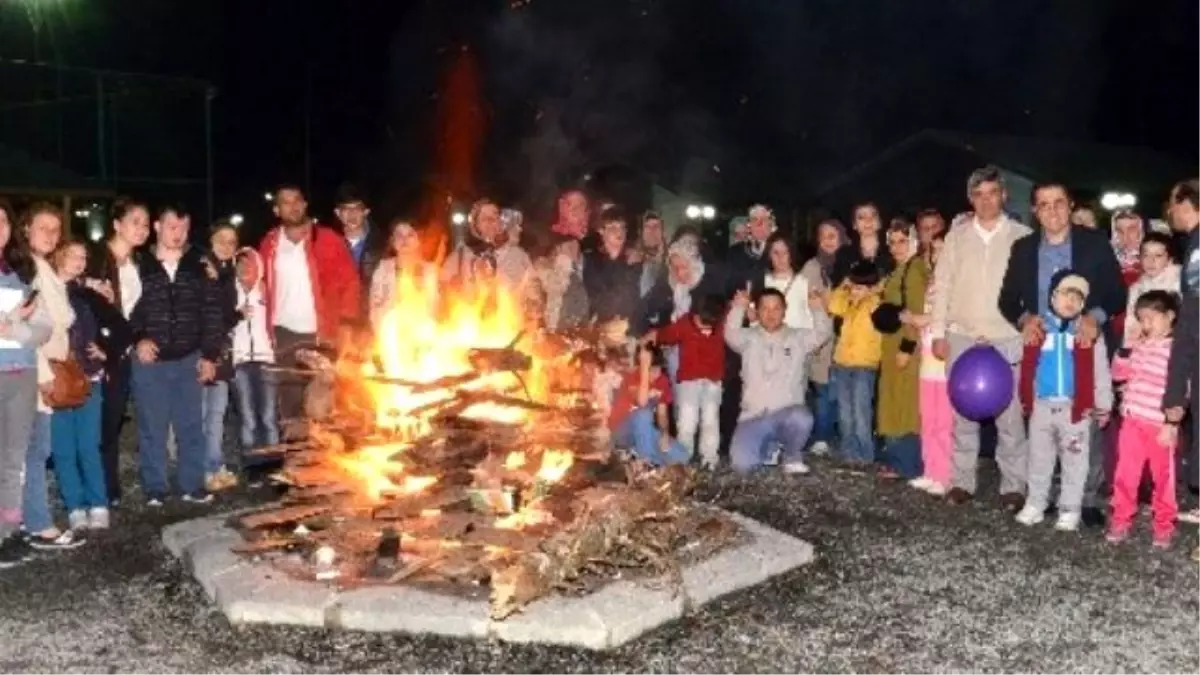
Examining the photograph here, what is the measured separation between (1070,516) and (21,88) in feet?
85.0

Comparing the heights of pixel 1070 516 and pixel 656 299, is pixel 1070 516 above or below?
below

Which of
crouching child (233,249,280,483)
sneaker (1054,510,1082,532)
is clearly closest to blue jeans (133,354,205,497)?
Result: crouching child (233,249,280,483)

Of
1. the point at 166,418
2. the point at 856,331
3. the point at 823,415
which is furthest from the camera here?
the point at 823,415

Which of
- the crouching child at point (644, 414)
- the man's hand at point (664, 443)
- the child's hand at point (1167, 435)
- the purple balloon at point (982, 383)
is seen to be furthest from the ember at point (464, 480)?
the child's hand at point (1167, 435)

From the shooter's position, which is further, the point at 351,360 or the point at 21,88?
the point at 21,88

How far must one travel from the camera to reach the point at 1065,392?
753 centimetres

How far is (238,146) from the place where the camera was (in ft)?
162

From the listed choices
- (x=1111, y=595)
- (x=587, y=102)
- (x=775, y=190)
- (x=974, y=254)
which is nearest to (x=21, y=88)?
(x=587, y=102)

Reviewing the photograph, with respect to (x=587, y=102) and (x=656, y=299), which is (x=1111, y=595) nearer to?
(x=656, y=299)

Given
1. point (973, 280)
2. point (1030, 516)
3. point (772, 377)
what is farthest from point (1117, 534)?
point (772, 377)

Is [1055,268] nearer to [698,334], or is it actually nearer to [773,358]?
[773,358]

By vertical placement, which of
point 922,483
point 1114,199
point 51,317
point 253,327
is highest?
point 1114,199

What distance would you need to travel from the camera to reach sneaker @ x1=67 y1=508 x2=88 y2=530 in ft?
24.6

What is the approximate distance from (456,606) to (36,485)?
3266 millimetres
